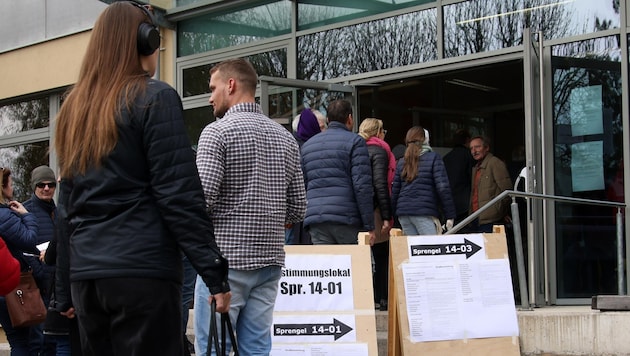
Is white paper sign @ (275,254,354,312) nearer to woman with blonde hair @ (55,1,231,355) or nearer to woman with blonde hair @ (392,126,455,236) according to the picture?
woman with blonde hair @ (392,126,455,236)

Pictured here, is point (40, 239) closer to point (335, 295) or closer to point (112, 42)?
point (335, 295)

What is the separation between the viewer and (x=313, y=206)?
23.4 ft

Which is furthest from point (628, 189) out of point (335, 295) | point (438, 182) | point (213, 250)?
point (213, 250)

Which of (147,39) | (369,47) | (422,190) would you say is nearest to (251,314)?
(147,39)

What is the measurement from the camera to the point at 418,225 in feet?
27.5

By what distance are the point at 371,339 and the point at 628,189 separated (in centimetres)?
335

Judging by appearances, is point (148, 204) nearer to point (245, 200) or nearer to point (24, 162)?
point (245, 200)

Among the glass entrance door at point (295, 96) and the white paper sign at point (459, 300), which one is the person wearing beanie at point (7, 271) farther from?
the glass entrance door at point (295, 96)

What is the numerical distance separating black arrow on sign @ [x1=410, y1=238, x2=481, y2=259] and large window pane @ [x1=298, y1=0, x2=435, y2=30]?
3799mm

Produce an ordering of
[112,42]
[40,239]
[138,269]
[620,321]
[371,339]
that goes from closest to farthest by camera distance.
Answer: [138,269]
[112,42]
[371,339]
[620,321]
[40,239]

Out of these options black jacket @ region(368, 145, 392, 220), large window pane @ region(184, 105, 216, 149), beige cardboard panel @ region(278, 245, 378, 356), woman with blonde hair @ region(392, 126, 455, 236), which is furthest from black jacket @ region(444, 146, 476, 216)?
beige cardboard panel @ region(278, 245, 378, 356)

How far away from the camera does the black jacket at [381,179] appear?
786cm

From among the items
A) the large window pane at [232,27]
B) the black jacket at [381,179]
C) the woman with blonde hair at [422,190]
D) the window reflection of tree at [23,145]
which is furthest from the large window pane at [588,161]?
the window reflection of tree at [23,145]

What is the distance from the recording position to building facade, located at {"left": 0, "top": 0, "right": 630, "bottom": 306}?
27.1ft
